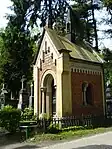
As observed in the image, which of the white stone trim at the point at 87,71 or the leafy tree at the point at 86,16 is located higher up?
the leafy tree at the point at 86,16

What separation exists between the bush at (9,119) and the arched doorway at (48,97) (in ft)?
19.3

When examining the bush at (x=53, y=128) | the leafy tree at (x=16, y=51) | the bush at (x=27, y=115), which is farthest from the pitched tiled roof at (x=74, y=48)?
the leafy tree at (x=16, y=51)

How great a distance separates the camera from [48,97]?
892 inches

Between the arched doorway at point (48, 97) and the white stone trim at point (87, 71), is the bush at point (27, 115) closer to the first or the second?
the arched doorway at point (48, 97)

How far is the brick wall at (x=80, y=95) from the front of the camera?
2059 centimetres

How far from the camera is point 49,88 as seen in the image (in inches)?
902

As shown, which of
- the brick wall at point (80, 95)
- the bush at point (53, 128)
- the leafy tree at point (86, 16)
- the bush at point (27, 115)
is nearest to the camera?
the bush at point (53, 128)

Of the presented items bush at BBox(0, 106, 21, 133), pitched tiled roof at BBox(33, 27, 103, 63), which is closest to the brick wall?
pitched tiled roof at BBox(33, 27, 103, 63)

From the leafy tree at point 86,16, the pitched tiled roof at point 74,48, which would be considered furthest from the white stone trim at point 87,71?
the leafy tree at point 86,16

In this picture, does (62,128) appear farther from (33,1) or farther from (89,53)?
(33,1)

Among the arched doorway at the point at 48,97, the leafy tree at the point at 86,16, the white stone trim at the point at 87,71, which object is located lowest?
the arched doorway at the point at 48,97

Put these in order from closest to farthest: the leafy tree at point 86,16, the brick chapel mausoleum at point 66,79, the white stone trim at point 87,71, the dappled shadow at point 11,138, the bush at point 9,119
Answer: the dappled shadow at point 11,138 → the bush at point 9,119 → the brick chapel mausoleum at point 66,79 → the white stone trim at point 87,71 → the leafy tree at point 86,16

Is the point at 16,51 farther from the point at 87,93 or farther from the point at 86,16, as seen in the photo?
the point at 87,93

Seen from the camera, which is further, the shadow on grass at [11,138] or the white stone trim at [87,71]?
the white stone trim at [87,71]
